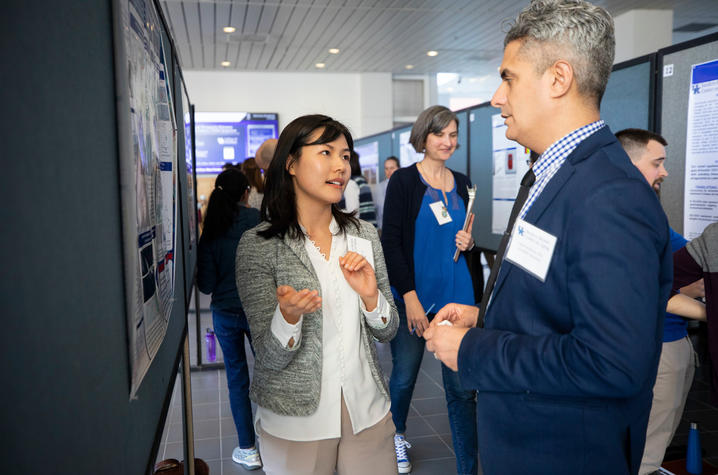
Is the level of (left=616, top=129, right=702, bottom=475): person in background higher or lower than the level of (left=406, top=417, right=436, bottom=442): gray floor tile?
higher

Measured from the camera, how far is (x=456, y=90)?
1455 cm

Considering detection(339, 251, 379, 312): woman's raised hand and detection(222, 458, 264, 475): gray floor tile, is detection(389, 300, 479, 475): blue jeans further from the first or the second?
detection(339, 251, 379, 312): woman's raised hand

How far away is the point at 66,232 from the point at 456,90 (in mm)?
14957

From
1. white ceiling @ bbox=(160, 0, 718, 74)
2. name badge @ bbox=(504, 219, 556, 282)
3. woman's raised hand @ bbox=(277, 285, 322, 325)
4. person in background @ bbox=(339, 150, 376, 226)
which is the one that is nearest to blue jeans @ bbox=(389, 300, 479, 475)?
woman's raised hand @ bbox=(277, 285, 322, 325)

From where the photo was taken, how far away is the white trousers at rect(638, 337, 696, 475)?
234 centimetres

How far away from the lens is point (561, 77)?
1.05 metres

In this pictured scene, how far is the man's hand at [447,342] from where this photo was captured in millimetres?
1147

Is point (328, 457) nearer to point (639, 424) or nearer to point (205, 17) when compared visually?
point (639, 424)

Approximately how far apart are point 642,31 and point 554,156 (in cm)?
782

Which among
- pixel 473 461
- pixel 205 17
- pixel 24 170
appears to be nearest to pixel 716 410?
pixel 473 461

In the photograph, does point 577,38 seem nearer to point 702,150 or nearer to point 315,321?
A: point 315,321

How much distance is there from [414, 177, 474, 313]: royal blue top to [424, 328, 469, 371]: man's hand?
1.27 metres

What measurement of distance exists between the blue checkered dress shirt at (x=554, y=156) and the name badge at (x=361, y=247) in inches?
22.3

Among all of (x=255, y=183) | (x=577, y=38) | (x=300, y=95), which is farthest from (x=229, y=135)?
(x=577, y=38)
